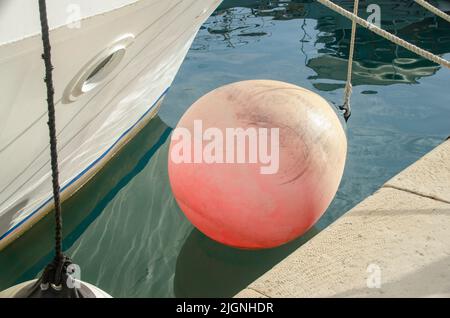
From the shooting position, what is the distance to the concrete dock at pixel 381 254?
257 cm

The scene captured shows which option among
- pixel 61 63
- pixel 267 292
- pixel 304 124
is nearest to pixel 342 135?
pixel 304 124

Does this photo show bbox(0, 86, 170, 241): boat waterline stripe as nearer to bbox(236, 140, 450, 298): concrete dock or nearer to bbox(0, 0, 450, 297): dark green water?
bbox(0, 0, 450, 297): dark green water

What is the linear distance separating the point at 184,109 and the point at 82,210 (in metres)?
2.20

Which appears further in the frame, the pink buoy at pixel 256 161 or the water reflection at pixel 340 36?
the water reflection at pixel 340 36

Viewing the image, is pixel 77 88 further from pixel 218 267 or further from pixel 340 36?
pixel 340 36

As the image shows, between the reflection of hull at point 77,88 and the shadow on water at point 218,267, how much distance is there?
115cm

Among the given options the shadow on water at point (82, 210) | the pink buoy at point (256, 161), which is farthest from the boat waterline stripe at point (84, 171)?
the pink buoy at point (256, 161)

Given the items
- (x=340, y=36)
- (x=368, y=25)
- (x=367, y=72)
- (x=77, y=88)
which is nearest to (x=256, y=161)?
(x=77, y=88)

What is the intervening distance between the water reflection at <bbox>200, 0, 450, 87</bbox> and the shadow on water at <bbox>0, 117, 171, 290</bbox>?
2.47 metres

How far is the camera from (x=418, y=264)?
2699 mm

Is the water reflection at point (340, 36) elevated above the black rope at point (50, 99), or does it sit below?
below

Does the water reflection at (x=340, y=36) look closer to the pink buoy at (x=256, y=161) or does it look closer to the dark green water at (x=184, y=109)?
the dark green water at (x=184, y=109)

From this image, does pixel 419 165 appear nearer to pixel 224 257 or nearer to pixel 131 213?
pixel 224 257
